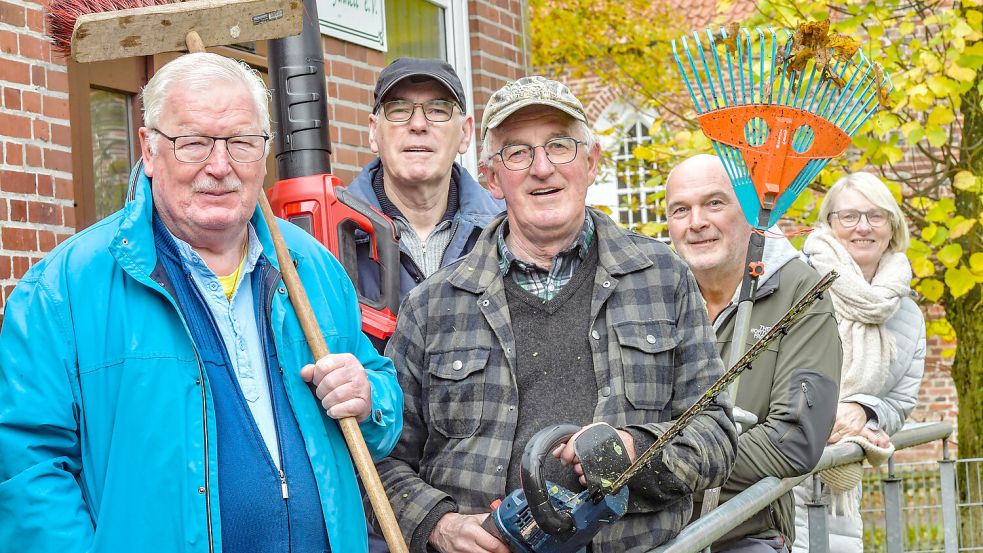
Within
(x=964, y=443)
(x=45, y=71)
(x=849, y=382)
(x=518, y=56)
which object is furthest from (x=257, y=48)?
(x=964, y=443)

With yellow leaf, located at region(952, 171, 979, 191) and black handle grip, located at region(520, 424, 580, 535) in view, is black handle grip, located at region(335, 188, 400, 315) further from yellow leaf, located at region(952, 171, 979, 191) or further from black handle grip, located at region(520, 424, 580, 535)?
yellow leaf, located at region(952, 171, 979, 191)

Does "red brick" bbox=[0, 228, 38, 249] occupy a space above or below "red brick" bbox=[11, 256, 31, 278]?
above

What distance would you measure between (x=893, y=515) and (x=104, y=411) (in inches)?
139

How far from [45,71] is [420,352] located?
2.21 meters

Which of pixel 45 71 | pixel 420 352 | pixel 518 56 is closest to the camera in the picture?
pixel 420 352

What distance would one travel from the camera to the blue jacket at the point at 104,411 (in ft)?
7.66

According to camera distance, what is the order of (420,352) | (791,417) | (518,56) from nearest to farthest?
(420,352) → (791,417) → (518,56)

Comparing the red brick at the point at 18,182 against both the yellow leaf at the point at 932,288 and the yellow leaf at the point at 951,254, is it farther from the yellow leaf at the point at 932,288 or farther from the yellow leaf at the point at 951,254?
the yellow leaf at the point at 932,288

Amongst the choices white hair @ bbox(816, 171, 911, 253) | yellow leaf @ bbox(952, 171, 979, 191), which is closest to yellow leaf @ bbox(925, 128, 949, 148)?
yellow leaf @ bbox(952, 171, 979, 191)

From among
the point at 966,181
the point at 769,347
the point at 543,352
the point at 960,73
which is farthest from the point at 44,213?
the point at 966,181

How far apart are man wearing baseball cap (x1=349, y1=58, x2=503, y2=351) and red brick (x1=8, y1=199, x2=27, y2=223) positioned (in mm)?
1274

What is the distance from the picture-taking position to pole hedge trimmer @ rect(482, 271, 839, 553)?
95.6 inches

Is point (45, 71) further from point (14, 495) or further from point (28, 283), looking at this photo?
point (14, 495)

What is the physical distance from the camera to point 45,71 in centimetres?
441
